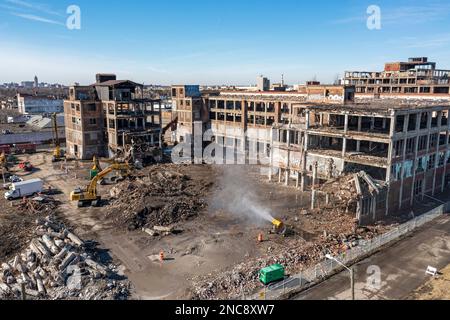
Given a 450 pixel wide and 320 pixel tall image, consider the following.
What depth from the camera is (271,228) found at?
127 feet

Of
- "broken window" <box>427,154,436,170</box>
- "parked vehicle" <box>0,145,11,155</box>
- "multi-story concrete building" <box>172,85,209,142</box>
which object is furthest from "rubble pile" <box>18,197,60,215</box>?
"broken window" <box>427,154,436,170</box>

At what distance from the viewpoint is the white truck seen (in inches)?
1906

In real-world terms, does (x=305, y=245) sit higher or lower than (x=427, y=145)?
lower

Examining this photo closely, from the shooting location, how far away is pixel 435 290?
89.4 ft

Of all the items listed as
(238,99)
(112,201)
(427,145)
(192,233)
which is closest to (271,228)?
(192,233)

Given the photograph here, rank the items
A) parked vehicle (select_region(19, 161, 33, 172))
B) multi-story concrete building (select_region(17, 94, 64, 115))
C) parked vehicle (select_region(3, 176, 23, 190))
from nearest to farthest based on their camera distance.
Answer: parked vehicle (select_region(3, 176, 23, 190))
parked vehicle (select_region(19, 161, 33, 172))
multi-story concrete building (select_region(17, 94, 64, 115))

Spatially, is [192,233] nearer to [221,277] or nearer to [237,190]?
[221,277]

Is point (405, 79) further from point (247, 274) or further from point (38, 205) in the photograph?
point (38, 205)

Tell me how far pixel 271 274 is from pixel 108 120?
53.7m

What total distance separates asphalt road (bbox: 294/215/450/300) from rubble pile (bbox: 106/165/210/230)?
62.2 feet

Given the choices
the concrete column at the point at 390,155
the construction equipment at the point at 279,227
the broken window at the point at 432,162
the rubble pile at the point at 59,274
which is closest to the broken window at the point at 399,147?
the concrete column at the point at 390,155

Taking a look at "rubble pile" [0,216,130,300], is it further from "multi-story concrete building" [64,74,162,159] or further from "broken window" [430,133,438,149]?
"broken window" [430,133,438,149]
